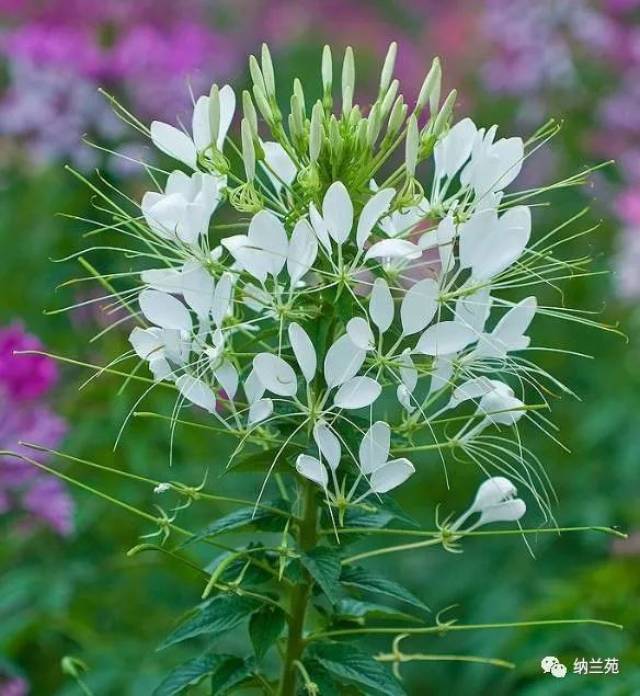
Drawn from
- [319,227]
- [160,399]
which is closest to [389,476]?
[319,227]

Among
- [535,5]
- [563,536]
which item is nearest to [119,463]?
[563,536]

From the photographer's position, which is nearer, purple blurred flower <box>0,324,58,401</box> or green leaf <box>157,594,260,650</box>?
green leaf <box>157,594,260,650</box>

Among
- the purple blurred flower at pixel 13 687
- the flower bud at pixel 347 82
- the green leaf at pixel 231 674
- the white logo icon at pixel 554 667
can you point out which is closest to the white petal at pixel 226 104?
the flower bud at pixel 347 82

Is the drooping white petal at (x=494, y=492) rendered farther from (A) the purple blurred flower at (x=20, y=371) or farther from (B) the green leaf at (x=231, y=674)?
(A) the purple blurred flower at (x=20, y=371)

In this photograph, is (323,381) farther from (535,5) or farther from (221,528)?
(535,5)

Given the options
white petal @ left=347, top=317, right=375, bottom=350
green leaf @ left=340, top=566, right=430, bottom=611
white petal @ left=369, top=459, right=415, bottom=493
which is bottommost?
green leaf @ left=340, top=566, right=430, bottom=611

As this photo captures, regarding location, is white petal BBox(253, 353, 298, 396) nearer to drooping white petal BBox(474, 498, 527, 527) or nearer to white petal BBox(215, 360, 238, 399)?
white petal BBox(215, 360, 238, 399)

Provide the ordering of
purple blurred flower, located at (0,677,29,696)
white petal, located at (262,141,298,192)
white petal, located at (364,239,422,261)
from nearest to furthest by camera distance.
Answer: white petal, located at (364,239,422,261) < white petal, located at (262,141,298,192) < purple blurred flower, located at (0,677,29,696)

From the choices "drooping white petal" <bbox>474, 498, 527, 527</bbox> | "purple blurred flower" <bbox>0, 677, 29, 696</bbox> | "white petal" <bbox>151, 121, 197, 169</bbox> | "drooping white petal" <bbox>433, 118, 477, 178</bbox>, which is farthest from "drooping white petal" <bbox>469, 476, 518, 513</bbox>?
"purple blurred flower" <bbox>0, 677, 29, 696</bbox>
